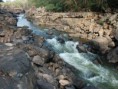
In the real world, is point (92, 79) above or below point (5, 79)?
below

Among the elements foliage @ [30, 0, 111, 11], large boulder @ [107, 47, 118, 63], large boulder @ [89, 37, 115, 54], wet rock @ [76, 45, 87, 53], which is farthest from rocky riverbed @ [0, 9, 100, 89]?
foliage @ [30, 0, 111, 11]

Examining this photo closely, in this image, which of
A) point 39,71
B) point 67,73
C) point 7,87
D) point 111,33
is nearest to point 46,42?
point 111,33

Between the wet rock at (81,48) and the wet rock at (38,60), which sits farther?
the wet rock at (81,48)

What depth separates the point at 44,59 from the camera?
14.5 metres

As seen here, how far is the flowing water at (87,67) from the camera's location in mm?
14270

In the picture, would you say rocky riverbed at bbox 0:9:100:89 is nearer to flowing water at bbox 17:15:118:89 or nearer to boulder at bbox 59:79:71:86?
boulder at bbox 59:79:71:86

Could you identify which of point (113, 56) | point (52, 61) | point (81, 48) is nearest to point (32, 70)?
point (52, 61)

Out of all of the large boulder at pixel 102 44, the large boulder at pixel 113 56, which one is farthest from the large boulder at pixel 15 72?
the large boulder at pixel 102 44

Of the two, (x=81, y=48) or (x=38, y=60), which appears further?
(x=81, y=48)

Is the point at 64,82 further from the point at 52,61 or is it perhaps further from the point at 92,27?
the point at 92,27

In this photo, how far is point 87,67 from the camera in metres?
16.6

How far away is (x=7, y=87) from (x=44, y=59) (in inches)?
264

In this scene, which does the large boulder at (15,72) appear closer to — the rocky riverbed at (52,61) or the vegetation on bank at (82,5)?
the rocky riverbed at (52,61)

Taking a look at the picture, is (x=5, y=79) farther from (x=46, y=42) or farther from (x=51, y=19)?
(x=51, y=19)
